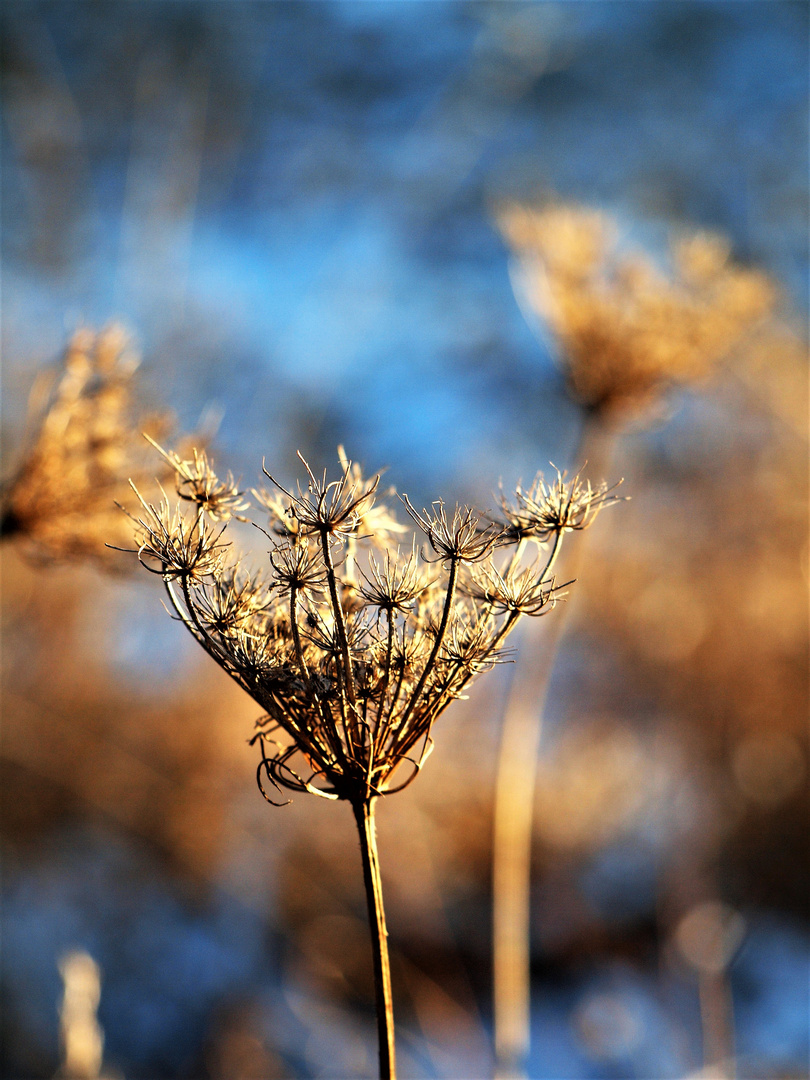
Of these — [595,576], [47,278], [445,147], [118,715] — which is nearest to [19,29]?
[47,278]

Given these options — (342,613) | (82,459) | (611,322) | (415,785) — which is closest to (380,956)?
(342,613)

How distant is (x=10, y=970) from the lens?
4.04 meters

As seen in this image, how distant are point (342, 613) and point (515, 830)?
1.64m

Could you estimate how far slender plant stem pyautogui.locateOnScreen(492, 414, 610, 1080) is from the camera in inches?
70.4

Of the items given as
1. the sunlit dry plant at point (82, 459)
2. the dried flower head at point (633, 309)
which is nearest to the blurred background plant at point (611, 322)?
the dried flower head at point (633, 309)

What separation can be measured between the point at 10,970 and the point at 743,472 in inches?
221

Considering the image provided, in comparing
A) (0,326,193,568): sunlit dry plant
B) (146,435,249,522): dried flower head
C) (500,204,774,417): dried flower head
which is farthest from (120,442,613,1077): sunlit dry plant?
(500,204,774,417): dried flower head

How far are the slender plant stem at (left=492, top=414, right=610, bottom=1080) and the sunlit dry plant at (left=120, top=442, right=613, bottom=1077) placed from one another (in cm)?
100

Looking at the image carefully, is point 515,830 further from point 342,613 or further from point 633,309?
point 342,613

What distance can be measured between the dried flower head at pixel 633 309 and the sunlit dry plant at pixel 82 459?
1184mm

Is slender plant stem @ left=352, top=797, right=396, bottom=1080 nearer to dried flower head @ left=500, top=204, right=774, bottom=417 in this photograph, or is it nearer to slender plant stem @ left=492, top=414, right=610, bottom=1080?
slender plant stem @ left=492, top=414, right=610, bottom=1080

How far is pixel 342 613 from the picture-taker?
692mm

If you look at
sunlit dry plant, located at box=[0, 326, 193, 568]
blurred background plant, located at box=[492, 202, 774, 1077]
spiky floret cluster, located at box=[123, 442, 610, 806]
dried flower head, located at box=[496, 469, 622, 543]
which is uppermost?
blurred background plant, located at box=[492, 202, 774, 1077]

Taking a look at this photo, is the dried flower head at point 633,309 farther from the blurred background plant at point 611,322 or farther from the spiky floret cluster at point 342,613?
the spiky floret cluster at point 342,613
